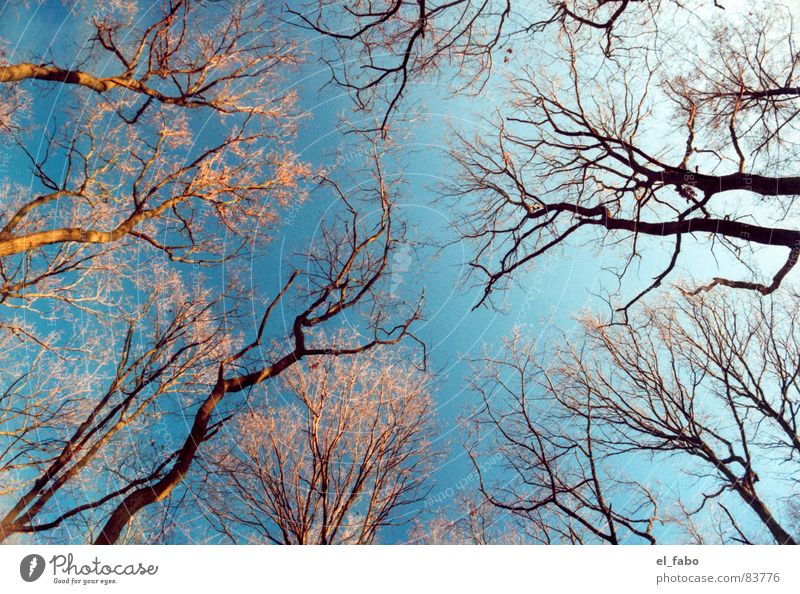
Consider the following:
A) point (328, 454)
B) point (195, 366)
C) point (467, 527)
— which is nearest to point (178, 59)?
point (195, 366)

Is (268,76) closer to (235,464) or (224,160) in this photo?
(224,160)

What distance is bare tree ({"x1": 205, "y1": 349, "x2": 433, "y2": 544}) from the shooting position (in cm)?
492

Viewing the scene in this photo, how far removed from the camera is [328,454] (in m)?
5.30

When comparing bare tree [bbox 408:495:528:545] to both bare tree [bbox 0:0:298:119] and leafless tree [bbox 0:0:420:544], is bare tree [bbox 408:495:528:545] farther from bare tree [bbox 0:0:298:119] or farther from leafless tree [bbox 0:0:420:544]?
bare tree [bbox 0:0:298:119]

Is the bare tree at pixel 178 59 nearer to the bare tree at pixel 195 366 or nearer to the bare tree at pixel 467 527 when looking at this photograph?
the bare tree at pixel 195 366

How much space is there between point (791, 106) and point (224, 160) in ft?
24.3
